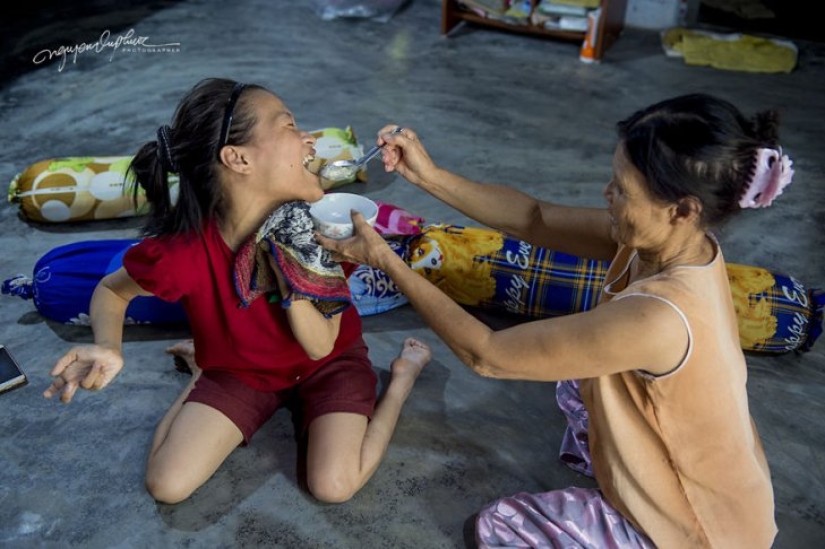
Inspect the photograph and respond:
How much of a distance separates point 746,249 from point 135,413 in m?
2.00

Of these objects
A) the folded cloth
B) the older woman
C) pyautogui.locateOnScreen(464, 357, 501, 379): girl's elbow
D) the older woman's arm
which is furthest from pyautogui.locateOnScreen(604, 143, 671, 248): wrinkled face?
the folded cloth

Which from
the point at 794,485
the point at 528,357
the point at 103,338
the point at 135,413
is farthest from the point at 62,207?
the point at 794,485

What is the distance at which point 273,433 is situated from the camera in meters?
2.05

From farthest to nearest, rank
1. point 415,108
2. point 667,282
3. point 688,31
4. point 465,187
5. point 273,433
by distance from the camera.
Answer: point 688,31 → point 415,108 → point 273,433 → point 465,187 → point 667,282

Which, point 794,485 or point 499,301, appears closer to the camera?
point 794,485

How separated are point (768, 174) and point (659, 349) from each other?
317mm

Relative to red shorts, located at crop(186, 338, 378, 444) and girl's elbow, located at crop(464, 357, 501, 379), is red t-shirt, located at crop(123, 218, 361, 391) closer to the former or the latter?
red shorts, located at crop(186, 338, 378, 444)

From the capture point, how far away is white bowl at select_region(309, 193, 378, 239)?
155cm

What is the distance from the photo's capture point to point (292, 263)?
1.62 meters

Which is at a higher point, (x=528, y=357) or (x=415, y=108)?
(x=528, y=357)

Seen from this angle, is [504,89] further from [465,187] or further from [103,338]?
[103,338]

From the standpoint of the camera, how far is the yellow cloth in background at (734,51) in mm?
4102

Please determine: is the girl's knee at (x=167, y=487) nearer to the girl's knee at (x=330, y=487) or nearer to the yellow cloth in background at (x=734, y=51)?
the girl's knee at (x=330, y=487)
